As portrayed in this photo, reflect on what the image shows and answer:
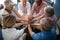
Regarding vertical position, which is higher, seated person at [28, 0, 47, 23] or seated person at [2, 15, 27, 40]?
seated person at [28, 0, 47, 23]

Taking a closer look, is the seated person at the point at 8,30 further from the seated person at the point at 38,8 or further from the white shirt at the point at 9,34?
the seated person at the point at 38,8

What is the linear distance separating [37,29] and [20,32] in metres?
0.34

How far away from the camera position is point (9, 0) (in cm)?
277

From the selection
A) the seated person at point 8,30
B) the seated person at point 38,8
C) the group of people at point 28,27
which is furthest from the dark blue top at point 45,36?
the seated person at point 38,8

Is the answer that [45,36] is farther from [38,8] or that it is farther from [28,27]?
[38,8]

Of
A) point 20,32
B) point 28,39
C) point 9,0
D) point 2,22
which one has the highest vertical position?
point 9,0

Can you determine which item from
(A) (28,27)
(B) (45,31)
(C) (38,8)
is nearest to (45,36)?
(B) (45,31)

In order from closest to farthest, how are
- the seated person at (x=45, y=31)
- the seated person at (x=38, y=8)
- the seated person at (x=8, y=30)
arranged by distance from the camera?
the seated person at (x=45, y=31), the seated person at (x=8, y=30), the seated person at (x=38, y=8)

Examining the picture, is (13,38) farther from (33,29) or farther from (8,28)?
(33,29)

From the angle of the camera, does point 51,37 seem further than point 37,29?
No

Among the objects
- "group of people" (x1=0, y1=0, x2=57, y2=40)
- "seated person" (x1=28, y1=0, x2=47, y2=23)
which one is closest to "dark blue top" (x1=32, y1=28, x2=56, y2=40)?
"group of people" (x1=0, y1=0, x2=57, y2=40)

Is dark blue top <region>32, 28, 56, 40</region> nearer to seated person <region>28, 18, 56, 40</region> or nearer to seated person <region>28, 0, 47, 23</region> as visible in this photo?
seated person <region>28, 18, 56, 40</region>

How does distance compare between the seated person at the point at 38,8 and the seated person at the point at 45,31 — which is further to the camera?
the seated person at the point at 38,8

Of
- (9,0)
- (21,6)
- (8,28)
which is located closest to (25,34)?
(8,28)
